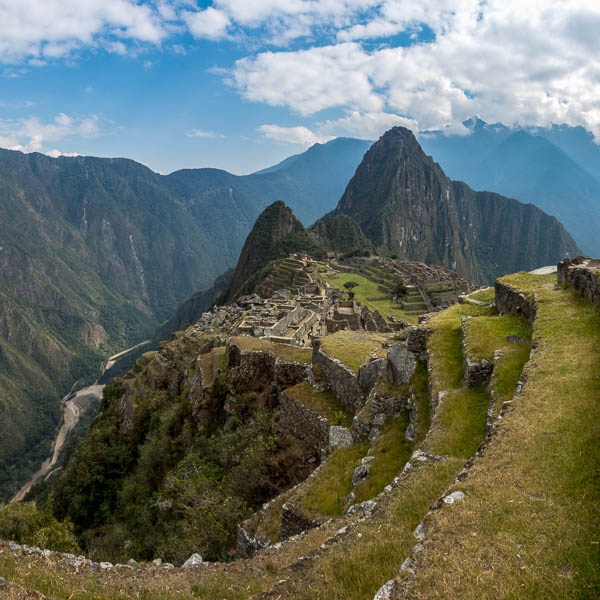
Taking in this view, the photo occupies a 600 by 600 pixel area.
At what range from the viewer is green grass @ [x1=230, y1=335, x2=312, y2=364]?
59.0 ft

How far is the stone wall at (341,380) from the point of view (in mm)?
12985

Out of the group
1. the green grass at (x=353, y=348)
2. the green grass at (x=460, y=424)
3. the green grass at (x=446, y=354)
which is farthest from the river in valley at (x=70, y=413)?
the green grass at (x=460, y=424)

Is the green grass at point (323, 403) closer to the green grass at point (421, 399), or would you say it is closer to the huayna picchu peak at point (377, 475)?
the huayna picchu peak at point (377, 475)

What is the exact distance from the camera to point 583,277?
36.7 ft

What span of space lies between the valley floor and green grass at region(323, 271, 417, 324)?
180 feet

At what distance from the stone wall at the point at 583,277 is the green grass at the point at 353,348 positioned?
6.40 m

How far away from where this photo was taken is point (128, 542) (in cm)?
1564

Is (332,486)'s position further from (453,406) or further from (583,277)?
(583,277)

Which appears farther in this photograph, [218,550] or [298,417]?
[298,417]

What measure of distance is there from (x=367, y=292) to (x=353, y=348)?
64.3 metres

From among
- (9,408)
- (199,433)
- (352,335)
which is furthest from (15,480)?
(352,335)

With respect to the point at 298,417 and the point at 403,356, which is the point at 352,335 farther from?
the point at 403,356

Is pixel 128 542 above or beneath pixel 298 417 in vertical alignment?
beneath

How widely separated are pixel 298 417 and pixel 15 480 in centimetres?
12348
